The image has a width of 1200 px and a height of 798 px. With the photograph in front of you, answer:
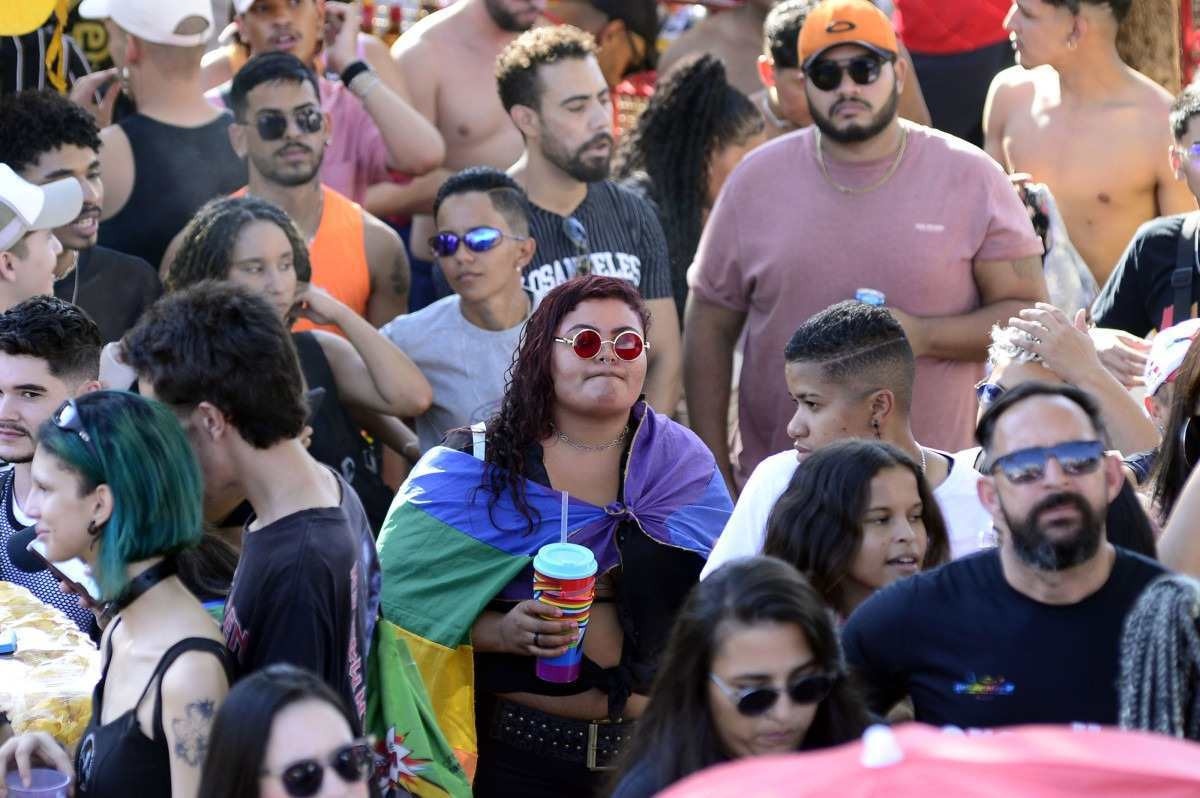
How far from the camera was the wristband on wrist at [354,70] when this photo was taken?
6926 millimetres

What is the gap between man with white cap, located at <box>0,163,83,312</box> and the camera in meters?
5.23

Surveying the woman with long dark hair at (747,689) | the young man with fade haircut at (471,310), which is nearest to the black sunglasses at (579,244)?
the young man with fade haircut at (471,310)

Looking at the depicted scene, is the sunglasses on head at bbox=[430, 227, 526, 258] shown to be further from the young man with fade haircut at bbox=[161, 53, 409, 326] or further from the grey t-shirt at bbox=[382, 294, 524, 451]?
the young man with fade haircut at bbox=[161, 53, 409, 326]

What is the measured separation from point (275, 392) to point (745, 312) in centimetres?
261

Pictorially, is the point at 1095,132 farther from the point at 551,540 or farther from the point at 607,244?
the point at 551,540

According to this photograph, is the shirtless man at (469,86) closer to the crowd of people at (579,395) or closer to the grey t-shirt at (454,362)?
the crowd of people at (579,395)

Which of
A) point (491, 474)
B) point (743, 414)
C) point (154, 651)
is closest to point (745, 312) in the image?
point (743, 414)

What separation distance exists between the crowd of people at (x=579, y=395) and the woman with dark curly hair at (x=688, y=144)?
0.06 ft

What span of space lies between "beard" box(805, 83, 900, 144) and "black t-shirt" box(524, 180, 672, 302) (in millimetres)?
836

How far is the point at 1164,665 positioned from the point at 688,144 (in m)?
4.23

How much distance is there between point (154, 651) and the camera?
339 centimetres

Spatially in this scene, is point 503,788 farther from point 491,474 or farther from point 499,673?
point 491,474

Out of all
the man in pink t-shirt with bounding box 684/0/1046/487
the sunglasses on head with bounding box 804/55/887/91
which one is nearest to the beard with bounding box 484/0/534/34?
the man in pink t-shirt with bounding box 684/0/1046/487

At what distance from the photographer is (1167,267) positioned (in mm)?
5797
